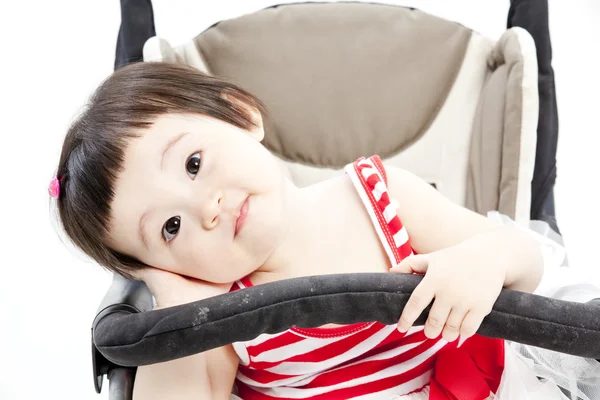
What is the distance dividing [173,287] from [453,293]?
1.16 feet

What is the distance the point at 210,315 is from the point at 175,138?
27 cm

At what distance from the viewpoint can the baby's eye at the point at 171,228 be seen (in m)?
0.82

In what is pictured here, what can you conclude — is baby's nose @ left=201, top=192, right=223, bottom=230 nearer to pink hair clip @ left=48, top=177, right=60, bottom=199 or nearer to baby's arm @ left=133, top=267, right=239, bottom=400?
baby's arm @ left=133, top=267, right=239, bottom=400

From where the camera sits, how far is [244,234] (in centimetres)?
81

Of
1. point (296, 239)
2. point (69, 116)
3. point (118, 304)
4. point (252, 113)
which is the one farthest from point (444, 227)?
point (69, 116)

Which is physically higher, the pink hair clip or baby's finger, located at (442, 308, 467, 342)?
the pink hair clip

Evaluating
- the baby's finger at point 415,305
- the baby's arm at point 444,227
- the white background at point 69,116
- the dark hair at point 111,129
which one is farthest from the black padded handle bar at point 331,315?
the white background at point 69,116

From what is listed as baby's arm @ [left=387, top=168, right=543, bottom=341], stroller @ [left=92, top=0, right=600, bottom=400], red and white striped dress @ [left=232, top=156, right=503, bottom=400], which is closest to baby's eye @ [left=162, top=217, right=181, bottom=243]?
red and white striped dress @ [left=232, top=156, right=503, bottom=400]

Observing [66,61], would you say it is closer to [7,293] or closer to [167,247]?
[7,293]

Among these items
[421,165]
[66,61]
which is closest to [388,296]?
[421,165]

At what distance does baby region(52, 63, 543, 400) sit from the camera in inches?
31.8

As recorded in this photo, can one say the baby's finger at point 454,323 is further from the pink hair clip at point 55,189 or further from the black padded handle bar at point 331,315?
the pink hair clip at point 55,189

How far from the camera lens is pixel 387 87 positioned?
1.22 metres

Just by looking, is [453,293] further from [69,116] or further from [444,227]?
[69,116]
